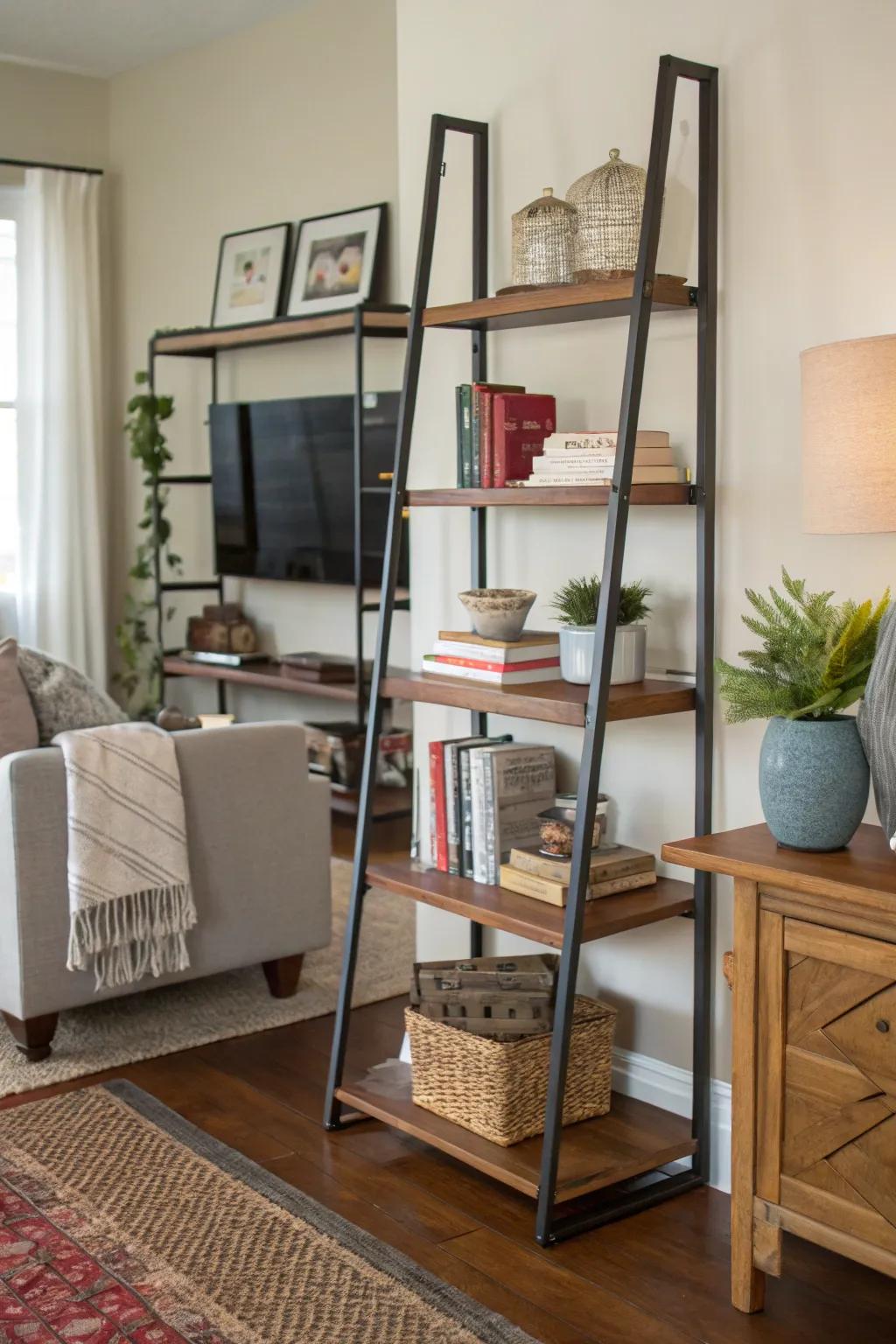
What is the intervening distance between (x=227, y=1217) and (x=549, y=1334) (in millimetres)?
630

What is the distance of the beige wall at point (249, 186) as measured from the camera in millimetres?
5359

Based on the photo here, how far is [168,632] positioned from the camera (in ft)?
21.7

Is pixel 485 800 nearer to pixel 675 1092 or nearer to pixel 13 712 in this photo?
pixel 675 1092

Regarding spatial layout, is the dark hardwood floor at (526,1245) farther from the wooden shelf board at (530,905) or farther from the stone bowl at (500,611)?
the stone bowl at (500,611)

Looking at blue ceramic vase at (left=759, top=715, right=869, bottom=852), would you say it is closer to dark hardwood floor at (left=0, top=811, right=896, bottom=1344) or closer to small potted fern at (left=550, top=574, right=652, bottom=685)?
small potted fern at (left=550, top=574, right=652, bottom=685)

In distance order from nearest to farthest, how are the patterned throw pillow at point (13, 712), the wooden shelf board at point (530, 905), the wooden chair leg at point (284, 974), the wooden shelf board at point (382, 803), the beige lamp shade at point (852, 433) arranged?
the beige lamp shade at point (852, 433), the wooden shelf board at point (530, 905), the patterned throw pillow at point (13, 712), the wooden chair leg at point (284, 974), the wooden shelf board at point (382, 803)

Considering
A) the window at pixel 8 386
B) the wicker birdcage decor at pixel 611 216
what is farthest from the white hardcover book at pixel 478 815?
the window at pixel 8 386

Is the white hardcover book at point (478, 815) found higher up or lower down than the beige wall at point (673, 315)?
lower down

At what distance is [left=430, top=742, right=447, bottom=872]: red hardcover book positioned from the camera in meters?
2.85

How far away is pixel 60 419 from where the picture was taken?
651cm

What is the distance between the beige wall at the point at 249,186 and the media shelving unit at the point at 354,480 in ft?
0.41

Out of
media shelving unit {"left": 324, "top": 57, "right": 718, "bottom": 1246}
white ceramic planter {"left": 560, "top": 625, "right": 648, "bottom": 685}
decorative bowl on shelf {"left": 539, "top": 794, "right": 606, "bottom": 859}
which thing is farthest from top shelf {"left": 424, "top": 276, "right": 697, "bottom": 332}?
decorative bowl on shelf {"left": 539, "top": 794, "right": 606, "bottom": 859}

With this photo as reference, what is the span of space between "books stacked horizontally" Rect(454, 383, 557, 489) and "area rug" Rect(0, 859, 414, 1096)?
1455 millimetres

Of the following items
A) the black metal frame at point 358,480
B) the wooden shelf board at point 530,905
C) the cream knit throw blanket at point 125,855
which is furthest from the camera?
the black metal frame at point 358,480
